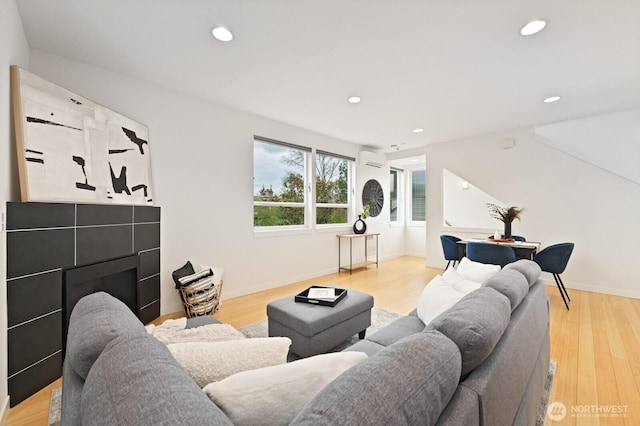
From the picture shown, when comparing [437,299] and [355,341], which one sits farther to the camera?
[355,341]

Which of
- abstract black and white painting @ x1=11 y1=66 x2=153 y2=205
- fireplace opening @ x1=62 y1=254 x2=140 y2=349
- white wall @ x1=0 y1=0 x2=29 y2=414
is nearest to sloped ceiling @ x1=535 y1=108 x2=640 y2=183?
abstract black and white painting @ x1=11 y1=66 x2=153 y2=205

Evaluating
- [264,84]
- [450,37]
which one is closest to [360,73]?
[450,37]

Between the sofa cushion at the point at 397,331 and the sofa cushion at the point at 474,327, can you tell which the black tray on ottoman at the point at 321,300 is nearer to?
the sofa cushion at the point at 397,331

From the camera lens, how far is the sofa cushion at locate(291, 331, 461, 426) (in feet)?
1.77

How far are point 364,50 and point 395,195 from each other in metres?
5.08

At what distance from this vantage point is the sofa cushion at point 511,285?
4.27 feet

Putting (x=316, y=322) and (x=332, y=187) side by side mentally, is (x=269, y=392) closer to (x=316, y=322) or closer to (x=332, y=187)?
(x=316, y=322)

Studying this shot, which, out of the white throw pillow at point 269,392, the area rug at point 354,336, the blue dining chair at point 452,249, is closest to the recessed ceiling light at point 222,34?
the white throw pillow at point 269,392

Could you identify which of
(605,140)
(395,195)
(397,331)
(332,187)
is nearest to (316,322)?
(397,331)

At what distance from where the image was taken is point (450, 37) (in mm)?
2111

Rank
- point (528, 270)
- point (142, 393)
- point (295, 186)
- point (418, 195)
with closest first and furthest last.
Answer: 1. point (142, 393)
2. point (528, 270)
3. point (295, 186)
4. point (418, 195)

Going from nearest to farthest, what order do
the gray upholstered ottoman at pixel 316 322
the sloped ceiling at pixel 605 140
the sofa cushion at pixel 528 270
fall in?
the sofa cushion at pixel 528 270 < the gray upholstered ottoman at pixel 316 322 < the sloped ceiling at pixel 605 140

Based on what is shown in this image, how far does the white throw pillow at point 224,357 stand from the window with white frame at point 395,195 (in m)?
6.09

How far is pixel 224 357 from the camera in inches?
35.5
